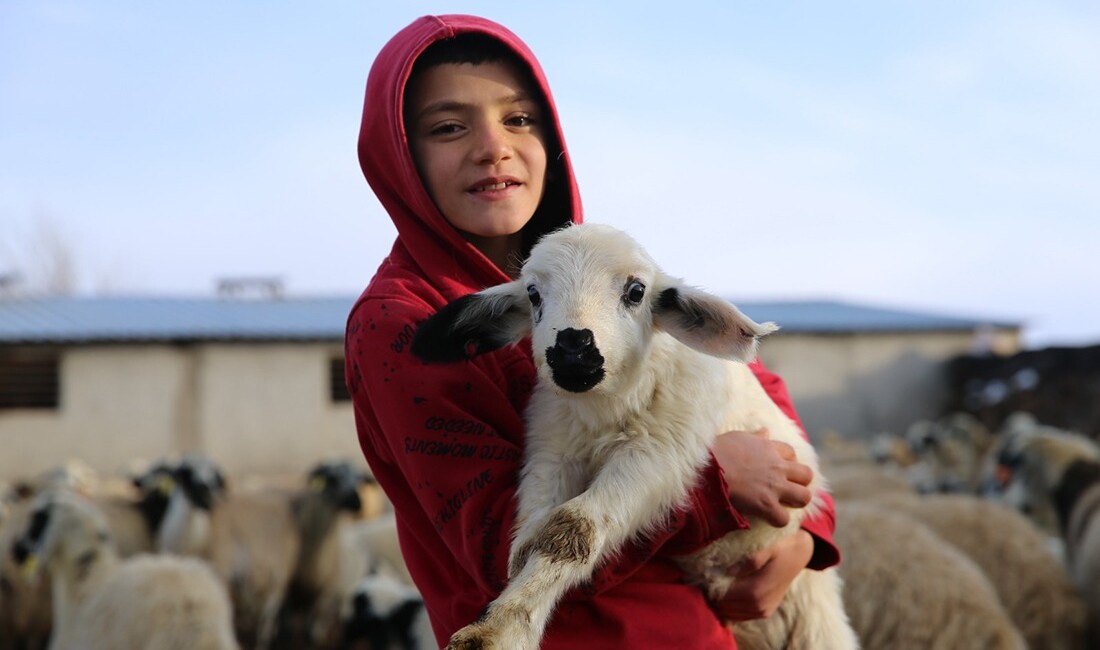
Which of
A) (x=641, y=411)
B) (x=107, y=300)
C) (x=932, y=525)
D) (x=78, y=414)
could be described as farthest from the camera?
(x=107, y=300)

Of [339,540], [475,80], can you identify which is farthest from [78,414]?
[475,80]

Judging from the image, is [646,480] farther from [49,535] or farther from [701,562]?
[49,535]

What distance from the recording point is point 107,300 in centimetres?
2461

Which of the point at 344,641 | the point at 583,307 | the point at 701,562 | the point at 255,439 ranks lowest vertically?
the point at 255,439

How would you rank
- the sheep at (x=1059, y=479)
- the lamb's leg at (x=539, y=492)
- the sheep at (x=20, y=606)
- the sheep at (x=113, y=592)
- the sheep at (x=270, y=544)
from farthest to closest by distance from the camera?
the sheep at (x=270, y=544) < the sheep at (x=20, y=606) < the sheep at (x=1059, y=479) < the sheep at (x=113, y=592) < the lamb's leg at (x=539, y=492)

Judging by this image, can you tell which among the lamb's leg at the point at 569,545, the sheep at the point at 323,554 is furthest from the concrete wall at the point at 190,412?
the lamb's leg at the point at 569,545

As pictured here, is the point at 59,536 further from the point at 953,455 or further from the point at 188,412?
the point at 188,412

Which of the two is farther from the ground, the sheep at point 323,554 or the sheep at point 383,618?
the sheep at point 383,618

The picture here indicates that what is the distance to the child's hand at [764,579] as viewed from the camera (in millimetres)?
2494

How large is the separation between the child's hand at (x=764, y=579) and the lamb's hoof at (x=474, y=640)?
2.43 feet

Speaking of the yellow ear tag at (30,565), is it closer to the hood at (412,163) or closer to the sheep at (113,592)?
the sheep at (113,592)

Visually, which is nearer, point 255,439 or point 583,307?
point 583,307

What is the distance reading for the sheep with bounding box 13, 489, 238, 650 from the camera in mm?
5930

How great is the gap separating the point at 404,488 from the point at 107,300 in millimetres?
24036
